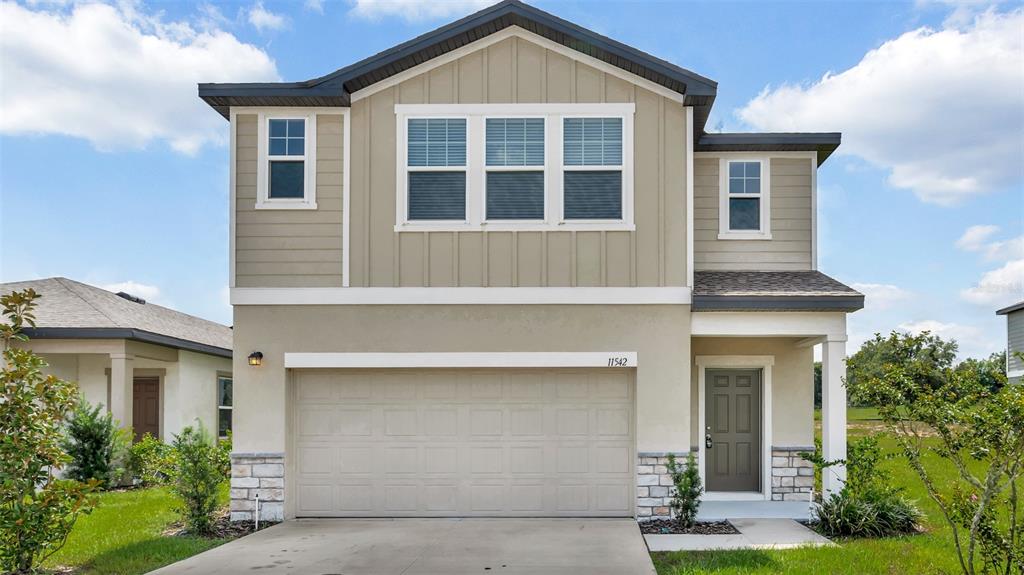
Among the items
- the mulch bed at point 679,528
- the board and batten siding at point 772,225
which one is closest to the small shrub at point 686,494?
the mulch bed at point 679,528

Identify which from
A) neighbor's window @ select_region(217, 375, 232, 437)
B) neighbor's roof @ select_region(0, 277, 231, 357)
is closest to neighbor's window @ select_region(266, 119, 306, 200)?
neighbor's roof @ select_region(0, 277, 231, 357)

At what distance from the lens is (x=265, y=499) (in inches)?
409

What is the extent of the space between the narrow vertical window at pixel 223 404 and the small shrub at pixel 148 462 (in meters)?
3.86

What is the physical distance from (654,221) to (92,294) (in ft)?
41.4

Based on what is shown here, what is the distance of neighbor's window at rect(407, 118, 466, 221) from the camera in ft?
34.6

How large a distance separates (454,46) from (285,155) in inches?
102

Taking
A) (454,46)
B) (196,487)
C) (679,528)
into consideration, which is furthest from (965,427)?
(196,487)

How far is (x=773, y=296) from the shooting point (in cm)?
1034

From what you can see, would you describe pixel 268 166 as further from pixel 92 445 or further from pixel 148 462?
pixel 148 462

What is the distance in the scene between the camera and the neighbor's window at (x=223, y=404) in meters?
18.8

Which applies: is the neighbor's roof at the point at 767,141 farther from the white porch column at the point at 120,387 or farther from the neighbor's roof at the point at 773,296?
the white porch column at the point at 120,387

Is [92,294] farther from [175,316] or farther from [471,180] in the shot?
[471,180]

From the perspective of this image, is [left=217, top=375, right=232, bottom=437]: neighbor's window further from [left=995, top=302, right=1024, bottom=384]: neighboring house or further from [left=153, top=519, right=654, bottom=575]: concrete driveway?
[left=995, top=302, right=1024, bottom=384]: neighboring house

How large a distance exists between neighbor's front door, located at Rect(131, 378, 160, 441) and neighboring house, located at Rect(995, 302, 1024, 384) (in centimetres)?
2821
